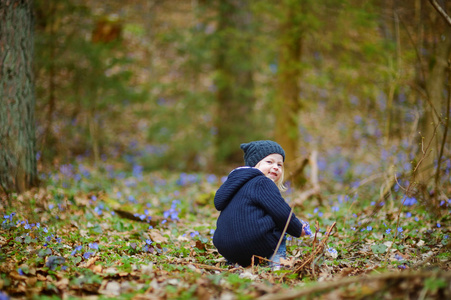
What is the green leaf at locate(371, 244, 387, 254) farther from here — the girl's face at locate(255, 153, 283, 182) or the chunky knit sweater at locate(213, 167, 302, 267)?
the girl's face at locate(255, 153, 283, 182)

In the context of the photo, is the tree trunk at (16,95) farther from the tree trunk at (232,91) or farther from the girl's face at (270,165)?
the tree trunk at (232,91)

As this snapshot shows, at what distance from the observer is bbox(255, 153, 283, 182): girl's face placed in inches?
143

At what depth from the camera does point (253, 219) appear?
10.9ft

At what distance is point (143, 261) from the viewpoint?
134 inches

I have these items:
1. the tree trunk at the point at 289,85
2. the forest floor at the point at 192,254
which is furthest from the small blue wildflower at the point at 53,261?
the tree trunk at the point at 289,85

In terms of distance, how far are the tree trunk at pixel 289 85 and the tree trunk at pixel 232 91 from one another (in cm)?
176

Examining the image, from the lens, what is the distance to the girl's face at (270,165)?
363 centimetres

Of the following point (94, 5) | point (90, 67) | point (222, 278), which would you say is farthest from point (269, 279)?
point (94, 5)

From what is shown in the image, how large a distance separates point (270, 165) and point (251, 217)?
0.58m

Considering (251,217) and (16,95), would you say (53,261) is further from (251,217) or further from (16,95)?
(16,95)

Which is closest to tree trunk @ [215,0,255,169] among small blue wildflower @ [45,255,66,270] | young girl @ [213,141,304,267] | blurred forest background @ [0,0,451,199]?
blurred forest background @ [0,0,451,199]

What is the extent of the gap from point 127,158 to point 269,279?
8.56 m

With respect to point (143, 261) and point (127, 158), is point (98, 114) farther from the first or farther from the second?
point (143, 261)

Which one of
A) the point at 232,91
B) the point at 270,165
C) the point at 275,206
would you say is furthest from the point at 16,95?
the point at 232,91
